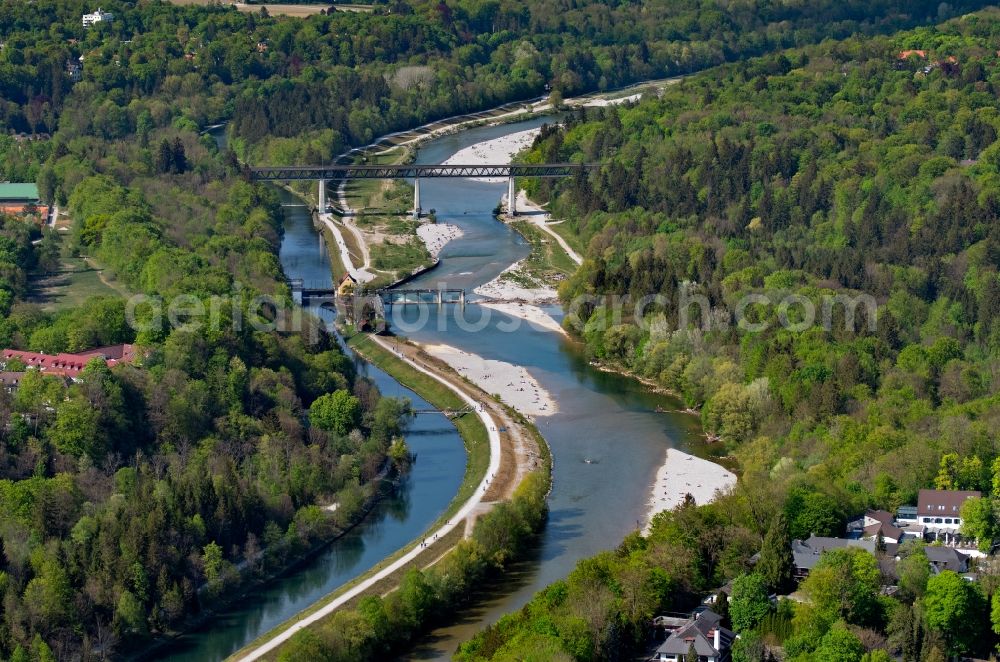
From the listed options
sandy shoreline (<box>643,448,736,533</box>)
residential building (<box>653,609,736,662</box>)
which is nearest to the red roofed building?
sandy shoreline (<box>643,448,736,533</box>)

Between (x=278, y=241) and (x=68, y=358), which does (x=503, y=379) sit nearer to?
(x=68, y=358)

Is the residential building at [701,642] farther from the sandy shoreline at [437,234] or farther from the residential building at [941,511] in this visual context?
the sandy shoreline at [437,234]

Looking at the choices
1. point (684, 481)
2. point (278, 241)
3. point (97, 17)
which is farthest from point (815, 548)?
point (97, 17)

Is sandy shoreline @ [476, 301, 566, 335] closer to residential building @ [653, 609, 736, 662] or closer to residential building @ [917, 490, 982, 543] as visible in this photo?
residential building @ [917, 490, 982, 543]

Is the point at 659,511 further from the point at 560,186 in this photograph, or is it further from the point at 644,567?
the point at 560,186

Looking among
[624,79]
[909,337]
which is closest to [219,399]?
[909,337]

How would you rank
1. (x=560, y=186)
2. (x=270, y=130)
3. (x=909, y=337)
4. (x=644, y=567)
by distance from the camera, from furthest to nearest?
(x=270, y=130) → (x=560, y=186) → (x=909, y=337) → (x=644, y=567)

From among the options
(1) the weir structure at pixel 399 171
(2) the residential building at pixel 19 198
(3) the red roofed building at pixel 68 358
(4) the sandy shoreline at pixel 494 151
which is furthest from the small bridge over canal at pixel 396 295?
(4) the sandy shoreline at pixel 494 151
